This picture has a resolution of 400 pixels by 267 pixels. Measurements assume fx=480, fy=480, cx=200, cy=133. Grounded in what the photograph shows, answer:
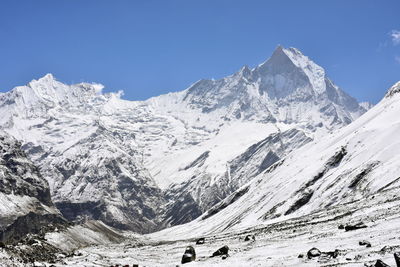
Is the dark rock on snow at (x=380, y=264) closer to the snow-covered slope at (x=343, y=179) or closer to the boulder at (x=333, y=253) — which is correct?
the boulder at (x=333, y=253)

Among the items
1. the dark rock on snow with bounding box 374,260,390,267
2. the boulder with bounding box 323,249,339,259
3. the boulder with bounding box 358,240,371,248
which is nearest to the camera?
the dark rock on snow with bounding box 374,260,390,267

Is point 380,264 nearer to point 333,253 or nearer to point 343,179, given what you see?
point 333,253

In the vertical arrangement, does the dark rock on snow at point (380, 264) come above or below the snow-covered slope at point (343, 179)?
below

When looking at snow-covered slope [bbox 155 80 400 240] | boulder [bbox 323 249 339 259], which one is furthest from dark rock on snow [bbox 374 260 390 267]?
snow-covered slope [bbox 155 80 400 240]

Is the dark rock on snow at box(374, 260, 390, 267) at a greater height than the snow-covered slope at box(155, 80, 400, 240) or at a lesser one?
lesser

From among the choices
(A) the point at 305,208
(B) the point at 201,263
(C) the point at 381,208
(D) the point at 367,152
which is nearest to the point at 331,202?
(A) the point at 305,208

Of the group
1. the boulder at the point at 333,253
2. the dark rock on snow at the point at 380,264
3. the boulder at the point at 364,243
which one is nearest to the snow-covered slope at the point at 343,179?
the boulder at the point at 364,243

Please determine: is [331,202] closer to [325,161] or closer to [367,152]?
[367,152]

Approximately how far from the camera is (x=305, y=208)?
15000 cm

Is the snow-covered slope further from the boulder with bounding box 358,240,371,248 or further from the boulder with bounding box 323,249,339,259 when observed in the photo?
the boulder with bounding box 323,249,339,259

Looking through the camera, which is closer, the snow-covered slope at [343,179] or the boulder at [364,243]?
the boulder at [364,243]

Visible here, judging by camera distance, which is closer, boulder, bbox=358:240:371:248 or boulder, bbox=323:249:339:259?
boulder, bbox=323:249:339:259

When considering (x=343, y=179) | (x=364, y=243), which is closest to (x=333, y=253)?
(x=364, y=243)

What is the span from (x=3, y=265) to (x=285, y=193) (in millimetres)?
139627
